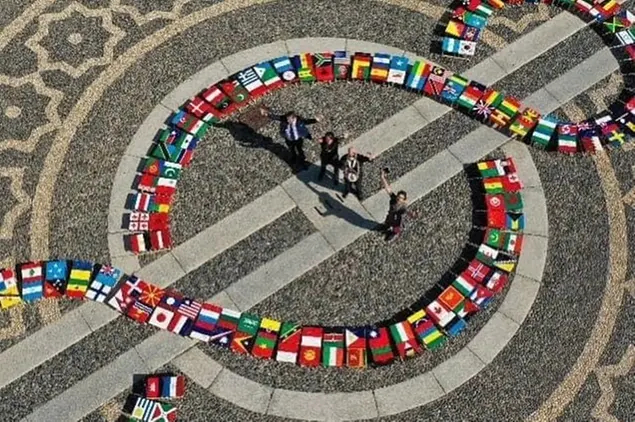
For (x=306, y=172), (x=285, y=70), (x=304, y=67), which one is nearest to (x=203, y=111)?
(x=285, y=70)

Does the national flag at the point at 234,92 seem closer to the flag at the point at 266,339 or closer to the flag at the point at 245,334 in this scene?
the flag at the point at 245,334

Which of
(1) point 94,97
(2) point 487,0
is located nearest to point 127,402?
(1) point 94,97

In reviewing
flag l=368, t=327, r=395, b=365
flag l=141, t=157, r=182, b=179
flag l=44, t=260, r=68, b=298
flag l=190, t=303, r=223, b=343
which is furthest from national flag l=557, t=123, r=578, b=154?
flag l=44, t=260, r=68, b=298

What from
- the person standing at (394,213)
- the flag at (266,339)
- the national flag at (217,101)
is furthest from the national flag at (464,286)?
the national flag at (217,101)

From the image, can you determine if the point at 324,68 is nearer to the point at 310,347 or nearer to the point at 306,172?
the point at 306,172

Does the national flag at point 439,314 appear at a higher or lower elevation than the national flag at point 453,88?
lower

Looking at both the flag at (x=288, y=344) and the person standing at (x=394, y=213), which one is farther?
the person standing at (x=394, y=213)

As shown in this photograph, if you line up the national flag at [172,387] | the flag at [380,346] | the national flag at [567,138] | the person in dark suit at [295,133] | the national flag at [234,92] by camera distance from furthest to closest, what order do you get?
the national flag at [234,92] < the national flag at [567,138] < the person in dark suit at [295,133] < the flag at [380,346] < the national flag at [172,387]
